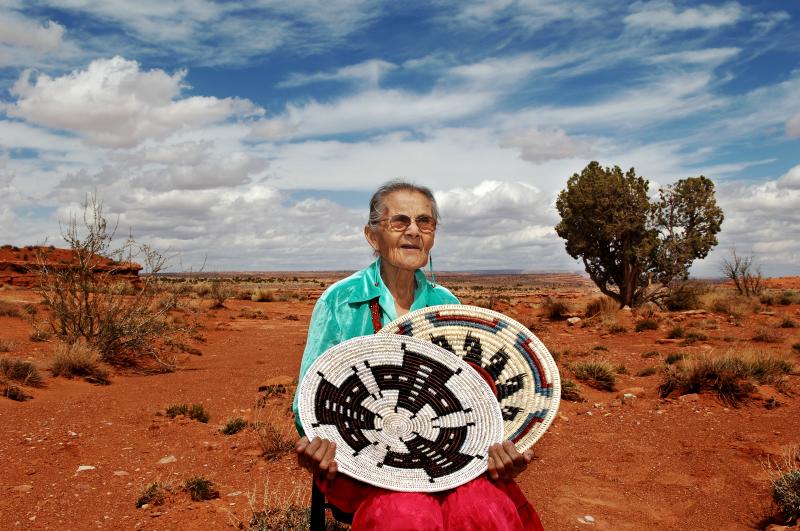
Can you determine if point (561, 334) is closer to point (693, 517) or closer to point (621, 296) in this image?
point (621, 296)

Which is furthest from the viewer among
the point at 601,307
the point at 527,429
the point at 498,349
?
the point at 601,307

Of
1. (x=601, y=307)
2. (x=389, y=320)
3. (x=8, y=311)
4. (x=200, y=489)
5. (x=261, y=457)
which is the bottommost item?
(x=261, y=457)

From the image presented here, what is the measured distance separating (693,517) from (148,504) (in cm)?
501

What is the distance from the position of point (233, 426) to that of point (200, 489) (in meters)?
2.14

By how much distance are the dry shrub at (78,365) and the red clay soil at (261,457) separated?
233 millimetres

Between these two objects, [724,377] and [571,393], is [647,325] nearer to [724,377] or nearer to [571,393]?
[724,377]

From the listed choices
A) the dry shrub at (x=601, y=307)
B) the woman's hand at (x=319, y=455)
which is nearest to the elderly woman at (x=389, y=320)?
the woman's hand at (x=319, y=455)

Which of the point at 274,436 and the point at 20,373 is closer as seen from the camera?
the point at 274,436

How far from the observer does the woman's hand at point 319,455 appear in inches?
89.0

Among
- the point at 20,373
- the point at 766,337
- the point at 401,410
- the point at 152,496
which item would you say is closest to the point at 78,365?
the point at 20,373

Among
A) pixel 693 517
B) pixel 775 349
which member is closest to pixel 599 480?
pixel 693 517

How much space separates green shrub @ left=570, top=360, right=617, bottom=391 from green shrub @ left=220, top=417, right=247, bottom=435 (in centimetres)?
635

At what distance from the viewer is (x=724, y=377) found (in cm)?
908

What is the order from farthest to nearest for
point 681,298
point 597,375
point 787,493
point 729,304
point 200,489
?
point 681,298 → point 729,304 → point 597,375 → point 200,489 → point 787,493
